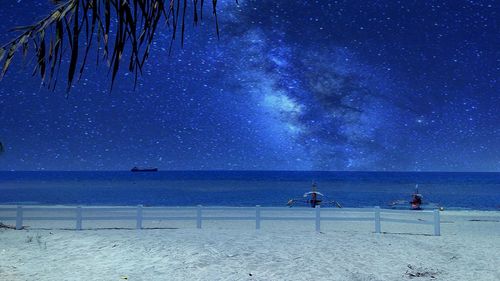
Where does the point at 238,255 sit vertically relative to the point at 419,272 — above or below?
above

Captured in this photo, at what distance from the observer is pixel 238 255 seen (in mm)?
12711

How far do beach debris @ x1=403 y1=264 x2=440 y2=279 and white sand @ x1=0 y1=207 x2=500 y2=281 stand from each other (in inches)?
1.0

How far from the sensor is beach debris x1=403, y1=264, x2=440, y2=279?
10891mm

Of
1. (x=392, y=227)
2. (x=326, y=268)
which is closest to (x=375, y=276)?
(x=326, y=268)

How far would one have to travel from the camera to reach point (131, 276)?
10672 millimetres

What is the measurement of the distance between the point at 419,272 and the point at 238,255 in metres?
4.77

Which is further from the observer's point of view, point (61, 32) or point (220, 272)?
point (220, 272)

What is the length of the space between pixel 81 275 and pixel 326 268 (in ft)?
Answer: 19.6

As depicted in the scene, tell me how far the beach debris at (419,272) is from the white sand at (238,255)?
0.08 ft

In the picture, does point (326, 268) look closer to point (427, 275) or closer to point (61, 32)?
point (427, 275)

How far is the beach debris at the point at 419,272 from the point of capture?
1089cm

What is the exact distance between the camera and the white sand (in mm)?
10906

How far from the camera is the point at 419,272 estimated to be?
36.8 feet

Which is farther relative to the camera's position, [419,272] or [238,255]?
[238,255]
